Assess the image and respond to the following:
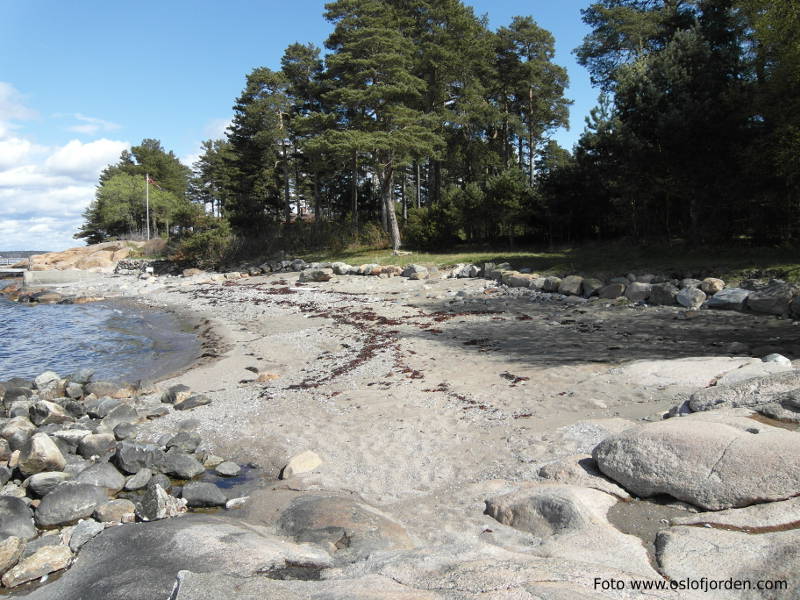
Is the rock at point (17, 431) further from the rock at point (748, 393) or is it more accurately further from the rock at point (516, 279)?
the rock at point (516, 279)

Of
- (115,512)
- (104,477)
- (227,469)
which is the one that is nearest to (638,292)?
(227,469)

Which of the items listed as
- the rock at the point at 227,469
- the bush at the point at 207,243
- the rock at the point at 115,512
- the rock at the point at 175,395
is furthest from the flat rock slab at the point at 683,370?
the bush at the point at 207,243

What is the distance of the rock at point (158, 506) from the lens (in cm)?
477

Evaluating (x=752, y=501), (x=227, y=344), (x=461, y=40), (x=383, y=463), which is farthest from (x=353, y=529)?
(x=461, y=40)

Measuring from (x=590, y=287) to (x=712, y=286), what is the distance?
309 centimetres

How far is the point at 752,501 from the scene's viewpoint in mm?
3693

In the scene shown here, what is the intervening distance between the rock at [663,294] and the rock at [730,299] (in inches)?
33.3

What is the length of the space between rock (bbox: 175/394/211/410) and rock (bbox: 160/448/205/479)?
2.43 metres

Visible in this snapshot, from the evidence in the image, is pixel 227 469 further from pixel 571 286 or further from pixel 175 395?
pixel 571 286

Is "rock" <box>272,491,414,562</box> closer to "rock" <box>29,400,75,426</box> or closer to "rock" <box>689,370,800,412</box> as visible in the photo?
"rock" <box>689,370,800,412</box>

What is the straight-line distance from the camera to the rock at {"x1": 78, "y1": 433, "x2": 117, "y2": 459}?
21.4 feet

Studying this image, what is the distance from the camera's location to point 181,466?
229 inches

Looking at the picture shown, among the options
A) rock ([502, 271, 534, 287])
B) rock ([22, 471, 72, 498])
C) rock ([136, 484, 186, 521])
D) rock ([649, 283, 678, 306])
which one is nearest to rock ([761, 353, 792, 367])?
rock ([649, 283, 678, 306])

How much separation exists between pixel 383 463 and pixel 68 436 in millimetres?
4365
